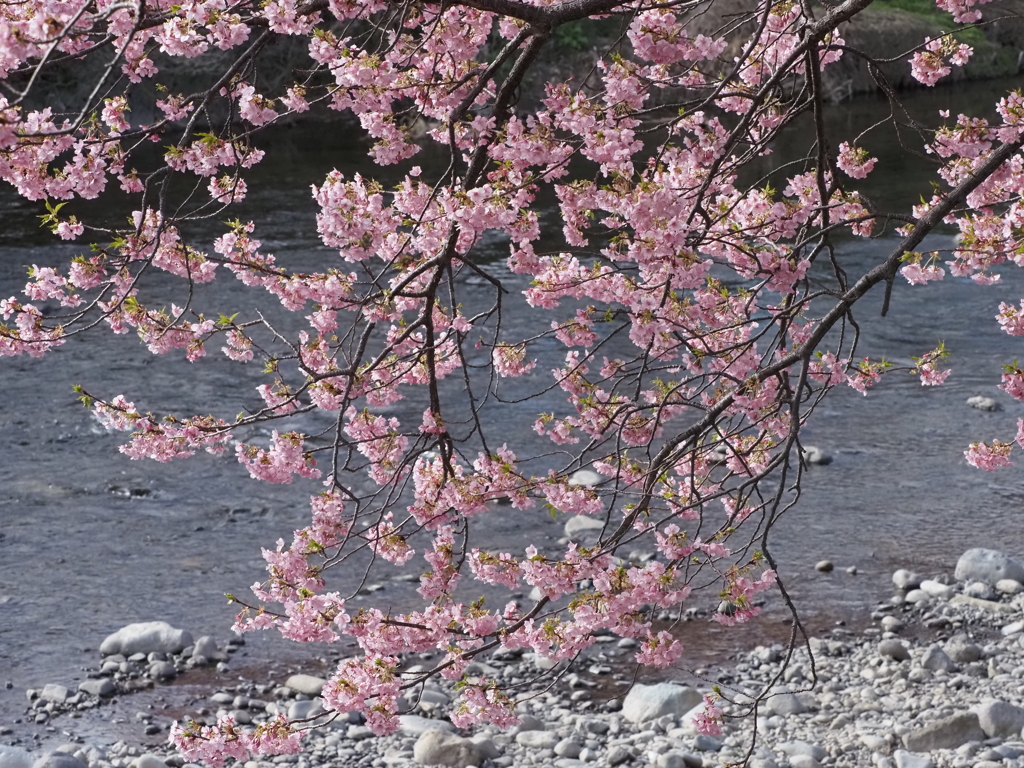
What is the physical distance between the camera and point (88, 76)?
24.7 m

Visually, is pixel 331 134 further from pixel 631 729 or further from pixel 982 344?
pixel 631 729

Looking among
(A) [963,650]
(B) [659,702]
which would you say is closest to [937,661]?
(A) [963,650]

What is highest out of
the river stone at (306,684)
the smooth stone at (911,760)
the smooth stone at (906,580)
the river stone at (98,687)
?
the smooth stone at (906,580)

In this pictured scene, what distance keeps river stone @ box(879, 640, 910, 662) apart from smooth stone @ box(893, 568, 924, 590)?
2.82ft

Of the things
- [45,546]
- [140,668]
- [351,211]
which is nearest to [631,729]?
[140,668]

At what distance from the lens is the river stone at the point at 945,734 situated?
5309 millimetres

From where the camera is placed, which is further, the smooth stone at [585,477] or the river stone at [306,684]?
the smooth stone at [585,477]

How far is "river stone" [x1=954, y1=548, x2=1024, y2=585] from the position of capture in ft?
23.2

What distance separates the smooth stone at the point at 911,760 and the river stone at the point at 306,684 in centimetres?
276

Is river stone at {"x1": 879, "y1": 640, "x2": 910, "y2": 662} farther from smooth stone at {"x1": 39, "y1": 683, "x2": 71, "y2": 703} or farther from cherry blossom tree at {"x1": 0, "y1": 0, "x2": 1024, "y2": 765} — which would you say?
smooth stone at {"x1": 39, "y1": 683, "x2": 71, "y2": 703}

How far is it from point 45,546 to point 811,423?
578 cm

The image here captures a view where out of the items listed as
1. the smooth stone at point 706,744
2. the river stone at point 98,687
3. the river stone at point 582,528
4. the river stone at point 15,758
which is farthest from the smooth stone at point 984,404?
the river stone at point 15,758

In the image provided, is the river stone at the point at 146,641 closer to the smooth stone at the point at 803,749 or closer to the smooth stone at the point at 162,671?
the smooth stone at the point at 162,671

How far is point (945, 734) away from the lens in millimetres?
5328
